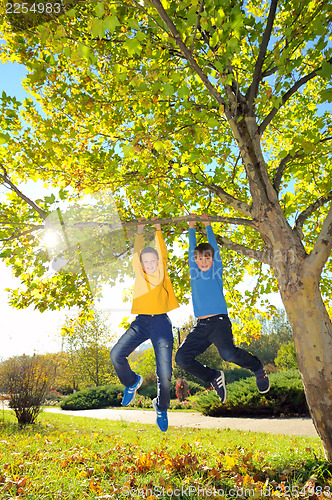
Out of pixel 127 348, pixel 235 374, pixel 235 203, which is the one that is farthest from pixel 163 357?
pixel 235 374

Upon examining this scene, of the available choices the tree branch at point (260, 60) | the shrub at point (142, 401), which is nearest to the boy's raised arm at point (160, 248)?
the tree branch at point (260, 60)

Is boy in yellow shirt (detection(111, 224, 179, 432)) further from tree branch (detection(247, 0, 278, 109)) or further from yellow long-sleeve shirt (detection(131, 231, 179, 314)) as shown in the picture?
tree branch (detection(247, 0, 278, 109))

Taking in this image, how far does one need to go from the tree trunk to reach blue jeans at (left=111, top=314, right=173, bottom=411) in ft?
6.70

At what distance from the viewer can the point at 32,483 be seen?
163 inches

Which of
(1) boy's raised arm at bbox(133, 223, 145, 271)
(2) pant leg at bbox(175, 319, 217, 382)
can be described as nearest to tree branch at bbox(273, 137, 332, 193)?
(1) boy's raised arm at bbox(133, 223, 145, 271)

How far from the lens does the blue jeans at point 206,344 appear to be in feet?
12.6

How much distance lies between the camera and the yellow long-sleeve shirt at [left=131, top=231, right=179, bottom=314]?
359 centimetres

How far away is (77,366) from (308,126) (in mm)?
25705

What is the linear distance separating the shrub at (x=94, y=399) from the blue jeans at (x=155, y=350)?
58.7ft

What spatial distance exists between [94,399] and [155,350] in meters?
19.1

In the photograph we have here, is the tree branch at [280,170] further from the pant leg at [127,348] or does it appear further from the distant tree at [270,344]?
the distant tree at [270,344]

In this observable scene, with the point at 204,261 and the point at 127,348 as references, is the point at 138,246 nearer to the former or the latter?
the point at 204,261

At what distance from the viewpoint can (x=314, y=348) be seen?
170 inches

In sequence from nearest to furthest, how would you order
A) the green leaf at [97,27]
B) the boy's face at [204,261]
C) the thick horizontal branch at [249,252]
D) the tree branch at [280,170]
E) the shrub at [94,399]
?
the green leaf at [97,27]
the boy's face at [204,261]
the thick horizontal branch at [249,252]
the tree branch at [280,170]
the shrub at [94,399]
